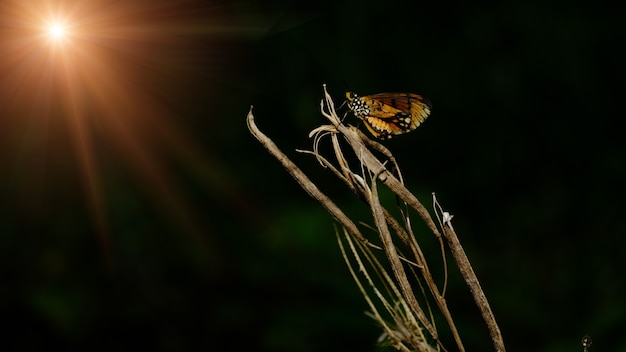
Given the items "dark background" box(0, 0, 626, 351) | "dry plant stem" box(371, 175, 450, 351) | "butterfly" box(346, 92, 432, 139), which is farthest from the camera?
"dark background" box(0, 0, 626, 351)

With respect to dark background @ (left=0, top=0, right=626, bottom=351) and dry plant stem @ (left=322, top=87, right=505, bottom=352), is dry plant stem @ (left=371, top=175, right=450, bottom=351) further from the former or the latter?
dark background @ (left=0, top=0, right=626, bottom=351)

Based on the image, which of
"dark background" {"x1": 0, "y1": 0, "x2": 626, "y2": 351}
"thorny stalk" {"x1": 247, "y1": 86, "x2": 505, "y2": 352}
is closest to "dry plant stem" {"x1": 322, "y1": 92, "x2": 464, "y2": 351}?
"thorny stalk" {"x1": 247, "y1": 86, "x2": 505, "y2": 352}

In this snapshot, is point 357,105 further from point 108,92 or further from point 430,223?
point 108,92

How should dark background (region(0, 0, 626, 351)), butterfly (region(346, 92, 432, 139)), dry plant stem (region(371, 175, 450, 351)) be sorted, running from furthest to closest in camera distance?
1. dark background (region(0, 0, 626, 351))
2. butterfly (region(346, 92, 432, 139))
3. dry plant stem (region(371, 175, 450, 351))

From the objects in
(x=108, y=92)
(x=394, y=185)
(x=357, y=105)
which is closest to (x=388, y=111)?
(x=357, y=105)

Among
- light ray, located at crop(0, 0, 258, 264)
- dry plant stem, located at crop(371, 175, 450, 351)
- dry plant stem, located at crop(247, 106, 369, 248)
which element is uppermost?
light ray, located at crop(0, 0, 258, 264)

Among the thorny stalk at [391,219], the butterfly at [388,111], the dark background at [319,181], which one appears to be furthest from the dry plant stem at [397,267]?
the dark background at [319,181]

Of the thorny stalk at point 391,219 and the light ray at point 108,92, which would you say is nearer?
the thorny stalk at point 391,219

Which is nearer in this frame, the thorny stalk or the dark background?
the thorny stalk

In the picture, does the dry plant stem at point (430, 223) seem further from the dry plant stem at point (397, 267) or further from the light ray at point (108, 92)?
the light ray at point (108, 92)
